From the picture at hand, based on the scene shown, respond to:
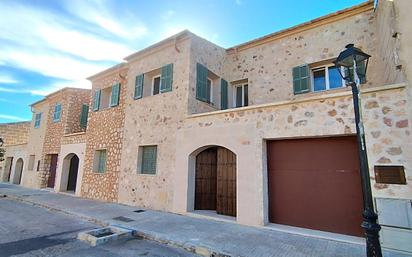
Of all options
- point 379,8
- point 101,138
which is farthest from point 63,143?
point 379,8

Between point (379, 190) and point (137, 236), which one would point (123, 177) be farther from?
point (379, 190)

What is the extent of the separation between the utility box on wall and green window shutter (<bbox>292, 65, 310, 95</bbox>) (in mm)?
4398

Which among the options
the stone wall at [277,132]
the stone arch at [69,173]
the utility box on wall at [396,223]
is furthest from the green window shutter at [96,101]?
the utility box on wall at [396,223]

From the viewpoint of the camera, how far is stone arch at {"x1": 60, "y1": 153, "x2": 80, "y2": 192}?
13609mm

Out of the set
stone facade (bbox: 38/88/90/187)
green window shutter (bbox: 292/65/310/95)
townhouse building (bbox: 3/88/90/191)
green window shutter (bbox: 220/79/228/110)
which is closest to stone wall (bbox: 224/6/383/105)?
green window shutter (bbox: 292/65/310/95)

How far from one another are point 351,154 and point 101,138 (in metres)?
10.8

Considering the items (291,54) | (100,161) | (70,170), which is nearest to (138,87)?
(100,161)

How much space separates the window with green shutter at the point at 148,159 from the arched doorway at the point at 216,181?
6.44 ft

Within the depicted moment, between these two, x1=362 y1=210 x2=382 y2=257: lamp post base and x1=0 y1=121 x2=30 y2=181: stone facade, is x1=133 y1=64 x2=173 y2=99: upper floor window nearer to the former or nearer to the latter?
x1=362 y1=210 x2=382 y2=257: lamp post base

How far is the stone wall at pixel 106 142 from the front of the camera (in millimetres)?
10367

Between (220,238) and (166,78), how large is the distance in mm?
6397

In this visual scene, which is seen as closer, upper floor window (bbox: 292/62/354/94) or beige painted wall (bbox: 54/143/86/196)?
upper floor window (bbox: 292/62/354/94)

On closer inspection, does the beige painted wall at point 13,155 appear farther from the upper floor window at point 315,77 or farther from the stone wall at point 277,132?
the upper floor window at point 315,77

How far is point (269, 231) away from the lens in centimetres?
575
